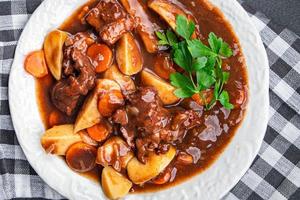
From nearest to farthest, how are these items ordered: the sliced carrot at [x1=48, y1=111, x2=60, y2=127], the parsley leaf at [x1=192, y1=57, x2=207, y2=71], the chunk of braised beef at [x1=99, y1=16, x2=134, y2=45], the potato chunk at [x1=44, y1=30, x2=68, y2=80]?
the parsley leaf at [x1=192, y1=57, x2=207, y2=71]
the chunk of braised beef at [x1=99, y1=16, x2=134, y2=45]
the potato chunk at [x1=44, y1=30, x2=68, y2=80]
the sliced carrot at [x1=48, y1=111, x2=60, y2=127]

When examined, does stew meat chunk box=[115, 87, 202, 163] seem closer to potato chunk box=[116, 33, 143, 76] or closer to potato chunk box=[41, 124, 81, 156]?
potato chunk box=[116, 33, 143, 76]

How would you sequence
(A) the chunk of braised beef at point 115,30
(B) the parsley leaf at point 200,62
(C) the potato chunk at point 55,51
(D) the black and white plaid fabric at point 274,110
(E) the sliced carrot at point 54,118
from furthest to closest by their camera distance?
(D) the black and white plaid fabric at point 274,110 < (E) the sliced carrot at point 54,118 < (C) the potato chunk at point 55,51 < (A) the chunk of braised beef at point 115,30 < (B) the parsley leaf at point 200,62

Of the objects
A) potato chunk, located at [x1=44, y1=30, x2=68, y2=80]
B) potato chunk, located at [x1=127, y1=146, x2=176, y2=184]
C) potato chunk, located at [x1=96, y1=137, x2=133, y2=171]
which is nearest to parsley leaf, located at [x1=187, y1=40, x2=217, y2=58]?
potato chunk, located at [x1=127, y1=146, x2=176, y2=184]

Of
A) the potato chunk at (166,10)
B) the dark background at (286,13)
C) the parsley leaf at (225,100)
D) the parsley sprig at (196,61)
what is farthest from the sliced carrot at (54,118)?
the dark background at (286,13)

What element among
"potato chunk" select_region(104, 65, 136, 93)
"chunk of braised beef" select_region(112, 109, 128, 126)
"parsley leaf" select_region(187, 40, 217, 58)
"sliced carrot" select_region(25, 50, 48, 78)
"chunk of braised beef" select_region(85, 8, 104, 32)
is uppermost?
"parsley leaf" select_region(187, 40, 217, 58)

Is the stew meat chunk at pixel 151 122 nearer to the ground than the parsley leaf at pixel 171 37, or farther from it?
nearer to the ground

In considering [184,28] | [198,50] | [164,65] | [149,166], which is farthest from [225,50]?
[149,166]

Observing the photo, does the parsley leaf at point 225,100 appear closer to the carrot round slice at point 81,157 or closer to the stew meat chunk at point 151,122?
the stew meat chunk at point 151,122
